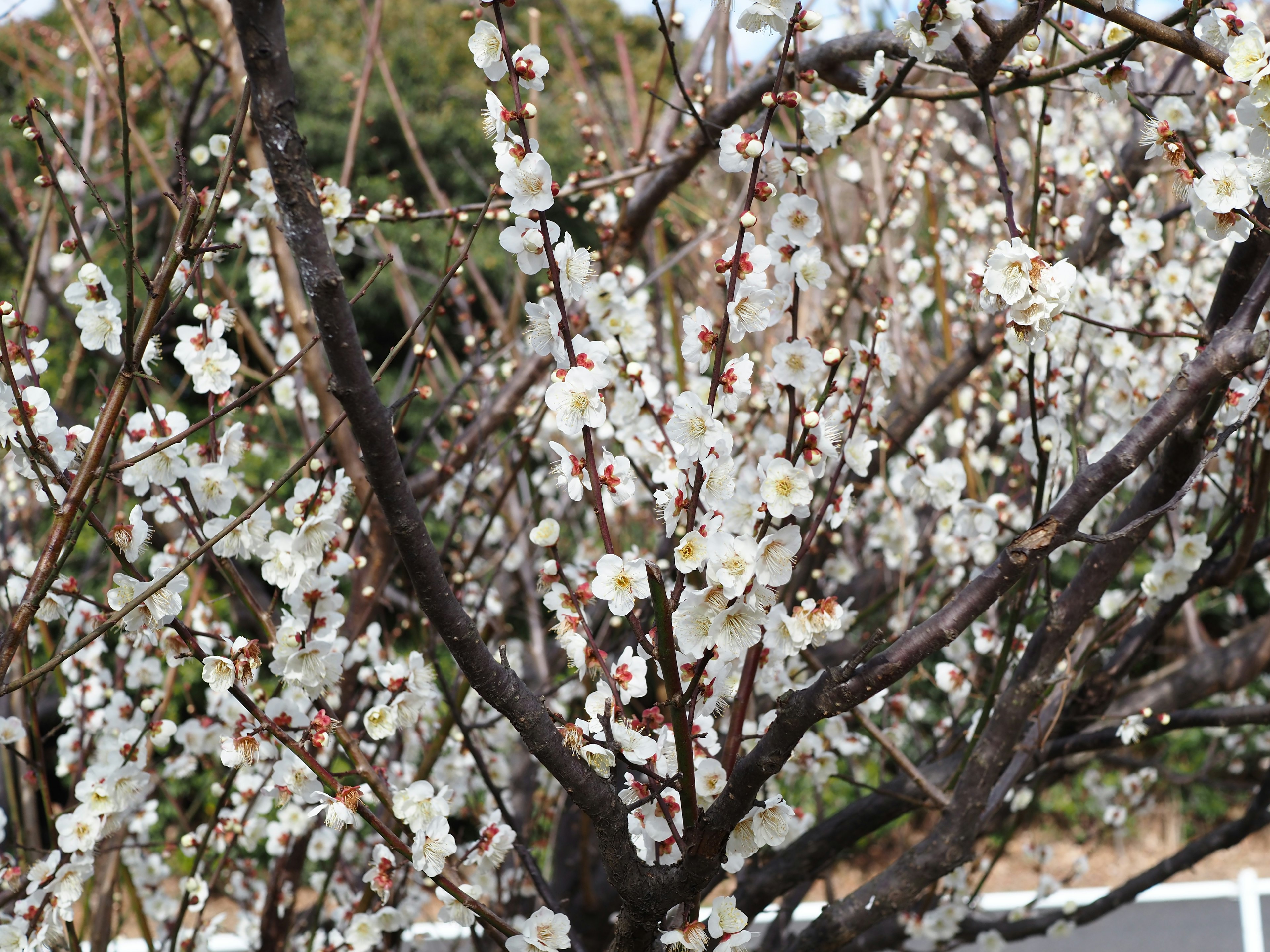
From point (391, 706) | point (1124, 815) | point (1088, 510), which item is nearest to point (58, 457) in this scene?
point (391, 706)

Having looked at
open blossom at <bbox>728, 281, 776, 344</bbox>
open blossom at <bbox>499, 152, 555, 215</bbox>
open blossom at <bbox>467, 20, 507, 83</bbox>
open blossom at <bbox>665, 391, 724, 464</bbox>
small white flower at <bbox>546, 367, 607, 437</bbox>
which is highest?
open blossom at <bbox>467, 20, 507, 83</bbox>

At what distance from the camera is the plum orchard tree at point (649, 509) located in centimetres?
129

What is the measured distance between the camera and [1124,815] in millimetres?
4492

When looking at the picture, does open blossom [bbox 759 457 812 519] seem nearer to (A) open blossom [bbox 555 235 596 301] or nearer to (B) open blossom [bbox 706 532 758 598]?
(B) open blossom [bbox 706 532 758 598]

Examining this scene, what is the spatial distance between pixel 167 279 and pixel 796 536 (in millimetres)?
828

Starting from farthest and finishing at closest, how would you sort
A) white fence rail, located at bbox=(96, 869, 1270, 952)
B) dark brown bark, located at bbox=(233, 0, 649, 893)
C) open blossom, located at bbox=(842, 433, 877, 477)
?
1. white fence rail, located at bbox=(96, 869, 1270, 952)
2. open blossom, located at bbox=(842, 433, 877, 477)
3. dark brown bark, located at bbox=(233, 0, 649, 893)

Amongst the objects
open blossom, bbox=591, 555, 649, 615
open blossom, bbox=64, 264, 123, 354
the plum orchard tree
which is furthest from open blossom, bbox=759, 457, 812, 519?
open blossom, bbox=64, 264, 123, 354

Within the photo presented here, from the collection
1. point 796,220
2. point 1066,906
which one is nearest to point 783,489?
point 796,220

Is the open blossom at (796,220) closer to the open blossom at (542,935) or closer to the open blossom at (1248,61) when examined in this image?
the open blossom at (1248,61)

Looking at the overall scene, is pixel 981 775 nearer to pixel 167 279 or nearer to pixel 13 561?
pixel 167 279

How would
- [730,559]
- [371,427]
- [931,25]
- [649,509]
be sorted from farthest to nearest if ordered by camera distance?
[649,509]
[931,25]
[730,559]
[371,427]

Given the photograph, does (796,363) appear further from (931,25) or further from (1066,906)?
(1066,906)

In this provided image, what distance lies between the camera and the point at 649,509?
4250 mm

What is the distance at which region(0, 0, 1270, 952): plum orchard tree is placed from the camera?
129 cm
